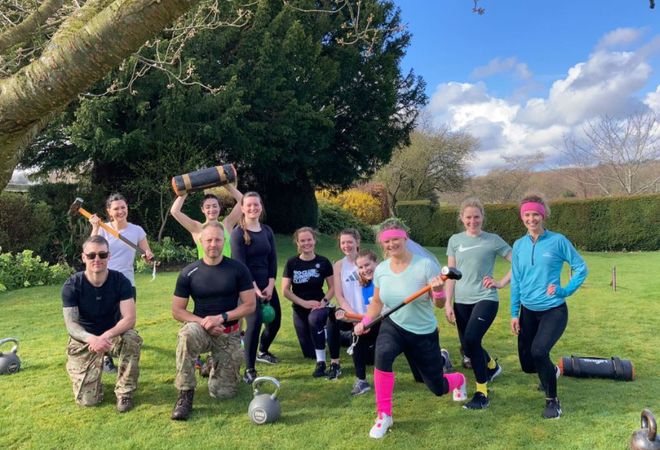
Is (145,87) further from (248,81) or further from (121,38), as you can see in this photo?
(121,38)

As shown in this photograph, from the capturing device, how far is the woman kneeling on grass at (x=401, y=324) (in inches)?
146

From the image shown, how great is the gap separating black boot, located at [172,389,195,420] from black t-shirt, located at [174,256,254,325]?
0.67 meters

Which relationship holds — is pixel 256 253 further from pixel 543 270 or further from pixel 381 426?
pixel 543 270

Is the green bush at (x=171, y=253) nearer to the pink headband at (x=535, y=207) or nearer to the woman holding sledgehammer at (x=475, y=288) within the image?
the woman holding sledgehammer at (x=475, y=288)

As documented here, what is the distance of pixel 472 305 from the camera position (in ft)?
14.7

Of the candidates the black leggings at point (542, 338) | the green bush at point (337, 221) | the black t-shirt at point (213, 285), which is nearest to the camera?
the black leggings at point (542, 338)

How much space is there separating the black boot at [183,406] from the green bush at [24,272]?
7997 mm

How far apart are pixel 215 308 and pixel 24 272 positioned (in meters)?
8.29

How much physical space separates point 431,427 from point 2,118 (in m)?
3.41

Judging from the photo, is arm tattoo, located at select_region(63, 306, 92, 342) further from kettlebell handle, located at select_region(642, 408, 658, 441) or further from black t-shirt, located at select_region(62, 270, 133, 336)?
kettlebell handle, located at select_region(642, 408, 658, 441)

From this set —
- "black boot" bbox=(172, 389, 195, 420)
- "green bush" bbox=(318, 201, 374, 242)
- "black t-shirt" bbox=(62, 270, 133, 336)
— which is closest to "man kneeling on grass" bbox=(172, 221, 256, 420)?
"black boot" bbox=(172, 389, 195, 420)

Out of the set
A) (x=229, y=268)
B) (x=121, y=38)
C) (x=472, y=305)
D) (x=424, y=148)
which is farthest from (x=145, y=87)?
(x=424, y=148)

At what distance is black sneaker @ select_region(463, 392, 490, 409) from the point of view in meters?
4.14

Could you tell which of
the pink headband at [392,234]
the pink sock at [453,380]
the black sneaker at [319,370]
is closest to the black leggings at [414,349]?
the pink sock at [453,380]
